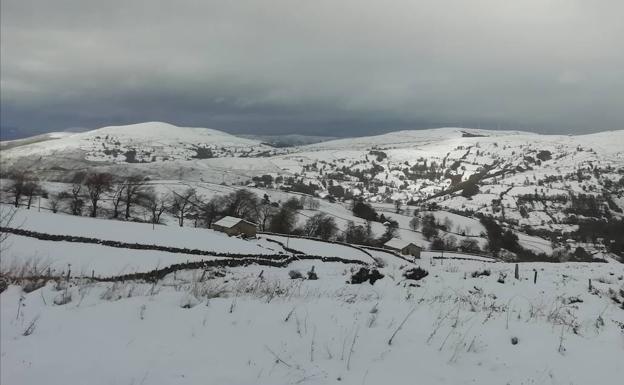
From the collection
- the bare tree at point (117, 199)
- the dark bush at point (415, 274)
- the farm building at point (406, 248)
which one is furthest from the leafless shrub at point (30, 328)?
the bare tree at point (117, 199)

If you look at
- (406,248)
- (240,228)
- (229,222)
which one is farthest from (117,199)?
(406,248)

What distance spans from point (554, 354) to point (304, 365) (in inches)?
142

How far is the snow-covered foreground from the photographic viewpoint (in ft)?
15.2

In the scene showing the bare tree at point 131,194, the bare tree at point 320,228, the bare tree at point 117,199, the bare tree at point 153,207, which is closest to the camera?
the bare tree at point 153,207

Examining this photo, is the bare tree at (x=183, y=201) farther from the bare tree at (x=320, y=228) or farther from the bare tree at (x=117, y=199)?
the bare tree at (x=320, y=228)

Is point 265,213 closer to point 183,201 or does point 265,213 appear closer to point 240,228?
point 240,228

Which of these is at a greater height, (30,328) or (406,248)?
(30,328)

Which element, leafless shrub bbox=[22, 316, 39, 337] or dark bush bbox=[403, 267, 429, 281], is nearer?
leafless shrub bbox=[22, 316, 39, 337]

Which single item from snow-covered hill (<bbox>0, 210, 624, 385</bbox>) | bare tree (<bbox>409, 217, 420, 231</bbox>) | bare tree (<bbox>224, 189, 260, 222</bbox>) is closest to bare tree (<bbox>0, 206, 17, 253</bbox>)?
snow-covered hill (<bbox>0, 210, 624, 385</bbox>)

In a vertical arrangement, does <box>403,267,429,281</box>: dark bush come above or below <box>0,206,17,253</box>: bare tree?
below

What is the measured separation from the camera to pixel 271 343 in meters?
5.29

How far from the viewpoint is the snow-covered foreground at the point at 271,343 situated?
15.2 ft

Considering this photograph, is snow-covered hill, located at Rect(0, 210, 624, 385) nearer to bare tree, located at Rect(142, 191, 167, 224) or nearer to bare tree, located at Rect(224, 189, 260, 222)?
bare tree, located at Rect(142, 191, 167, 224)

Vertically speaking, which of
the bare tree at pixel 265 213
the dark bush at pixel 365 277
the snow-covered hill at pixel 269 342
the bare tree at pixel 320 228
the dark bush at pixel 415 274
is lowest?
the bare tree at pixel 320 228
